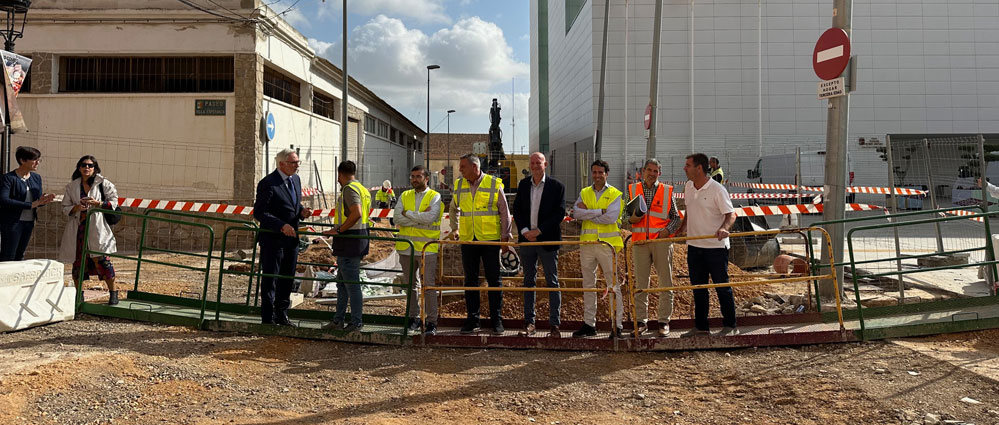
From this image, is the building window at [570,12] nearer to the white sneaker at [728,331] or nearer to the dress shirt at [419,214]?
the dress shirt at [419,214]

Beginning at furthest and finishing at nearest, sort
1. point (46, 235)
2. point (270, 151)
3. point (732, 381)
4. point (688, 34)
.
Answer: point (688, 34) → point (270, 151) → point (46, 235) → point (732, 381)

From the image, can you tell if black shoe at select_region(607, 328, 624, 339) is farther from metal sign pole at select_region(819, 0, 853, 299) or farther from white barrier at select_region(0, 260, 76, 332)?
white barrier at select_region(0, 260, 76, 332)

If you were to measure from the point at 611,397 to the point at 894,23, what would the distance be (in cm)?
3258

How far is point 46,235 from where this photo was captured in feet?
51.1

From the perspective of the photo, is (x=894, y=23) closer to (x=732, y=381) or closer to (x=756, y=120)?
(x=756, y=120)

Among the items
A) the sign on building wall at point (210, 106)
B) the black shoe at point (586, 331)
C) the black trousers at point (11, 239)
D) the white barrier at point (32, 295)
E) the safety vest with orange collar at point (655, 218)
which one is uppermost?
the sign on building wall at point (210, 106)

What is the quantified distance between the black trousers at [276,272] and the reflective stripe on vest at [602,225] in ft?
9.49

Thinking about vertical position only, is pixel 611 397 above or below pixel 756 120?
below

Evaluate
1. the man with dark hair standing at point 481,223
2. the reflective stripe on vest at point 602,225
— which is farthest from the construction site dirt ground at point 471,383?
the reflective stripe on vest at point 602,225

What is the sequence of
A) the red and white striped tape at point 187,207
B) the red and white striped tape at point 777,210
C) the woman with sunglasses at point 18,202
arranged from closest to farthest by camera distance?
the woman with sunglasses at point 18,202, the red and white striped tape at point 777,210, the red and white striped tape at point 187,207

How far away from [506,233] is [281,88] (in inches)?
569

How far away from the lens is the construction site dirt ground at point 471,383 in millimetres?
4562

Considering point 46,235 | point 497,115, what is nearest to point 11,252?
point 46,235

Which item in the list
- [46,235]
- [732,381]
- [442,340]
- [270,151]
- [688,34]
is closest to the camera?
[732,381]
